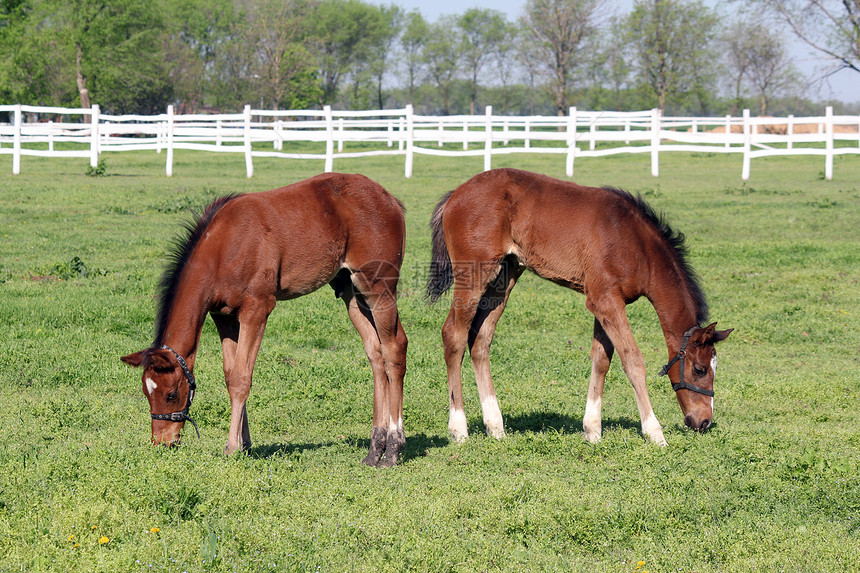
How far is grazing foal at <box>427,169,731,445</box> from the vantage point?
20.9 feet

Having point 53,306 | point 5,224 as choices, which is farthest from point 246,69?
point 53,306

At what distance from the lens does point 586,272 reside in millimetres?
6469

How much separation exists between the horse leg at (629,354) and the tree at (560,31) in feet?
188

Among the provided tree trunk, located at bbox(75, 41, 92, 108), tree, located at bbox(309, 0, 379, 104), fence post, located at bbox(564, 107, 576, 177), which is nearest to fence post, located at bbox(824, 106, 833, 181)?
fence post, located at bbox(564, 107, 576, 177)

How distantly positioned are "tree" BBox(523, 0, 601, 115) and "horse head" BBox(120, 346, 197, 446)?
58.8m

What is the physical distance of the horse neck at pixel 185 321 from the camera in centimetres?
541

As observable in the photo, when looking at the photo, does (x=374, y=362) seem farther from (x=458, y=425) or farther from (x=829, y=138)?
(x=829, y=138)

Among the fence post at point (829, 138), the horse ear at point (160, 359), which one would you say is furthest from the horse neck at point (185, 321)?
the fence post at point (829, 138)

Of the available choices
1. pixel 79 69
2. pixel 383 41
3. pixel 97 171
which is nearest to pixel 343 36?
pixel 383 41

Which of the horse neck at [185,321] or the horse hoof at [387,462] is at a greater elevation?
the horse neck at [185,321]

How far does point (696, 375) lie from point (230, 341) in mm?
3482

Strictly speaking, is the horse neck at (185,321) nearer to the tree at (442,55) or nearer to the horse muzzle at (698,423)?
the horse muzzle at (698,423)

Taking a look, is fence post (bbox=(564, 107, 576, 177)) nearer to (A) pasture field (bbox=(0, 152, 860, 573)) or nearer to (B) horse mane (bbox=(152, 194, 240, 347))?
(A) pasture field (bbox=(0, 152, 860, 573))

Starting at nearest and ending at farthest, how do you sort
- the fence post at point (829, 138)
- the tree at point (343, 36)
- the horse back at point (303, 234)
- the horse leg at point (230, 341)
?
the horse back at point (303, 234) → the horse leg at point (230, 341) → the fence post at point (829, 138) → the tree at point (343, 36)
